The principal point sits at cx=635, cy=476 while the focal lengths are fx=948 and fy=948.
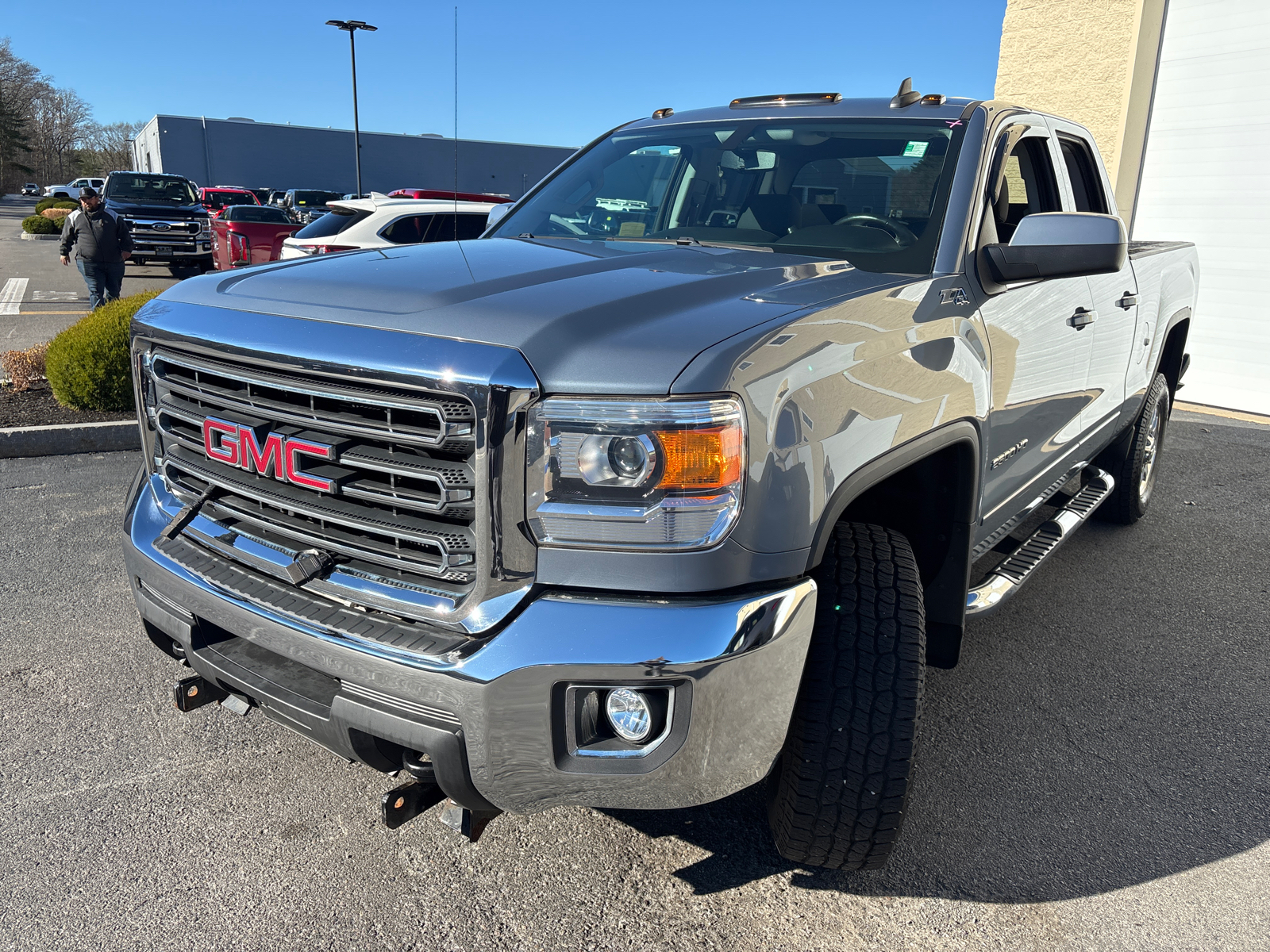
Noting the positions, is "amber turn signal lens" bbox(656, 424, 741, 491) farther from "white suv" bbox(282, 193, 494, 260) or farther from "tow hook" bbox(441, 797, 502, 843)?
"white suv" bbox(282, 193, 494, 260)

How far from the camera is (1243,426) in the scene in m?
8.77

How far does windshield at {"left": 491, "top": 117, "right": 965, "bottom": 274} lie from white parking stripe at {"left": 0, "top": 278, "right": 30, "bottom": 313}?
42.0 feet

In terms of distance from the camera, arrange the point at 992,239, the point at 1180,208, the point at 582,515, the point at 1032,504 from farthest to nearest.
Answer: the point at 1180,208 → the point at 1032,504 → the point at 992,239 → the point at 582,515

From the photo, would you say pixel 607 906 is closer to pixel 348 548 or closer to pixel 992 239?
pixel 348 548

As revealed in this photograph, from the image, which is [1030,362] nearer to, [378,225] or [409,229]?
[378,225]

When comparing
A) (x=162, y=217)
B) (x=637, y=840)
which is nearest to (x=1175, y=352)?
(x=637, y=840)

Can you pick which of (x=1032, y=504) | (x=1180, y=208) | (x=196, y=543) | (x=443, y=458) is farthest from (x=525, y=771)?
(x=1180, y=208)

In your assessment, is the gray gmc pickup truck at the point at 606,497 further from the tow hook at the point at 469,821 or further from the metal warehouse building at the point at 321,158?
the metal warehouse building at the point at 321,158

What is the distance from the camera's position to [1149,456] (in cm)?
539

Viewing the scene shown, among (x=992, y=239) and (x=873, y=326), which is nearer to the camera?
(x=873, y=326)

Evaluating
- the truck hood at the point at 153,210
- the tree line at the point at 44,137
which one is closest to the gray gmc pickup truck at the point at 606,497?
the truck hood at the point at 153,210

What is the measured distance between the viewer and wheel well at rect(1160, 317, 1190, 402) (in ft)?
17.9

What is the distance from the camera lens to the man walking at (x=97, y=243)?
10922 millimetres

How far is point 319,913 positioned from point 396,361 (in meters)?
1.31
